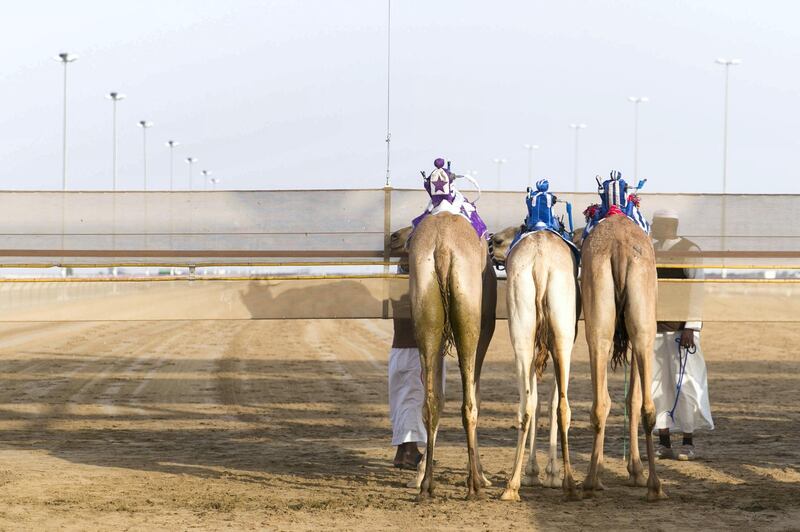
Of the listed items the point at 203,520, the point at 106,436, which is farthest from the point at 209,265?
the point at 203,520

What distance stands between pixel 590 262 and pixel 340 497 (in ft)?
9.61

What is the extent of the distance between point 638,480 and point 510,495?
4.48 ft

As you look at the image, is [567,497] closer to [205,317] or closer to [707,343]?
[205,317]

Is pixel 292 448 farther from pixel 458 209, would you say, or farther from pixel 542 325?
pixel 542 325

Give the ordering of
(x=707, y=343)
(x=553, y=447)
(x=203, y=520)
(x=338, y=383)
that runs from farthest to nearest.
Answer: (x=707, y=343) → (x=338, y=383) → (x=553, y=447) → (x=203, y=520)

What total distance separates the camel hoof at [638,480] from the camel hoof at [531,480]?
82 centimetres

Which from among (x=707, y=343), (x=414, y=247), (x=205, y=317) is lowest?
(x=707, y=343)

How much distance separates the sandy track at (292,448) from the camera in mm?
10164

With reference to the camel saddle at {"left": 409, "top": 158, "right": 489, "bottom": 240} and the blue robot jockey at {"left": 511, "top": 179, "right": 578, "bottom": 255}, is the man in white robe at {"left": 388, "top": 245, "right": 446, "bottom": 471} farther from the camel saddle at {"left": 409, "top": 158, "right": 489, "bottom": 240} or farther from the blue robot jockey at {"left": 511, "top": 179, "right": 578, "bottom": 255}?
the blue robot jockey at {"left": 511, "top": 179, "right": 578, "bottom": 255}

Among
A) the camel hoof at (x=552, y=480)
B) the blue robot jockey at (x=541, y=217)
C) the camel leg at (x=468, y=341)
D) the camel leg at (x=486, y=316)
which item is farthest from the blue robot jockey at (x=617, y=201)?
the camel hoof at (x=552, y=480)

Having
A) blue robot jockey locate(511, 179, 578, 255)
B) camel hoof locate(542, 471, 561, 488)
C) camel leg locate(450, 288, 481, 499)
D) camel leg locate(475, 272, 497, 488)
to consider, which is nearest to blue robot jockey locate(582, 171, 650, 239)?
blue robot jockey locate(511, 179, 578, 255)

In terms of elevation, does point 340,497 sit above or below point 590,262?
below

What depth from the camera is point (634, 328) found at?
424 inches

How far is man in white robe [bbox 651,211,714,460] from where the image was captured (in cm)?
1330
